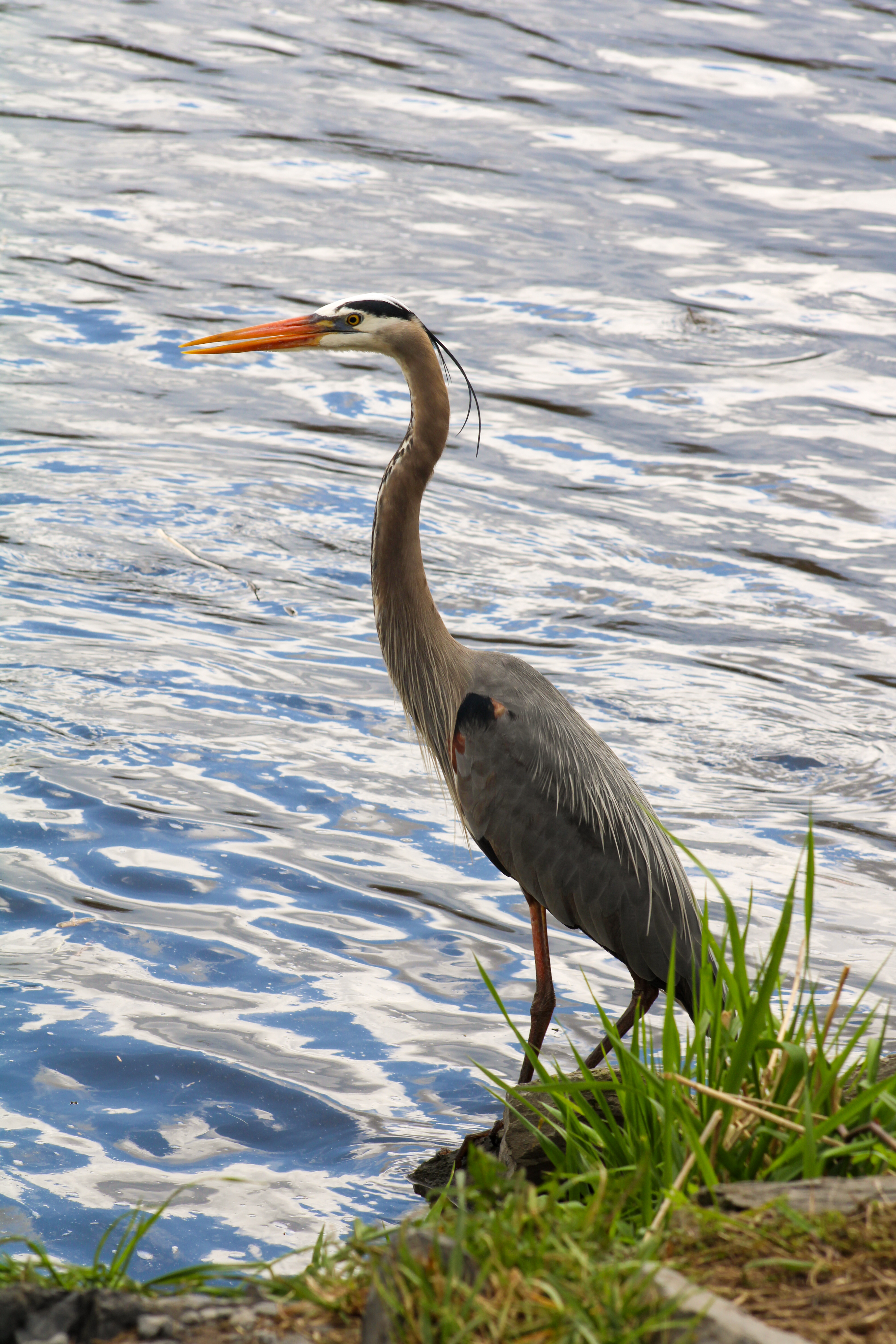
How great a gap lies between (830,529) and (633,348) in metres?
3.18

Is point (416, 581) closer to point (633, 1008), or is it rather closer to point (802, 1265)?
point (633, 1008)

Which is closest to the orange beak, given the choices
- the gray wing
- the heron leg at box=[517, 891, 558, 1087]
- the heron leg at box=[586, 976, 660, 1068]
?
the gray wing

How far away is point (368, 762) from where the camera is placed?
7059mm

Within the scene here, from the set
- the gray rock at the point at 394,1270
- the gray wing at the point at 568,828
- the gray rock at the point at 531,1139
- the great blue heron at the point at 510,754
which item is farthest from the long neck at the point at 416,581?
the gray rock at the point at 394,1270

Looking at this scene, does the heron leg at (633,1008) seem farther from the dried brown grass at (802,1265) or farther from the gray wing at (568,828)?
the dried brown grass at (802,1265)

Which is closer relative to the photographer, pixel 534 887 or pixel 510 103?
pixel 534 887

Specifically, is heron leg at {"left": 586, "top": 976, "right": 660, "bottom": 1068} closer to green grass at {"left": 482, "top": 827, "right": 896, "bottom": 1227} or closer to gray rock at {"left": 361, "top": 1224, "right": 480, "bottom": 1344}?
green grass at {"left": 482, "top": 827, "right": 896, "bottom": 1227}

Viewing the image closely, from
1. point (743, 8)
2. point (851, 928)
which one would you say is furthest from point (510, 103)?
point (851, 928)

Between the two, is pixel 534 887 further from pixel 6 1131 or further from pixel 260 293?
pixel 260 293

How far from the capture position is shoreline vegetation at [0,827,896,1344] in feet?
7.05

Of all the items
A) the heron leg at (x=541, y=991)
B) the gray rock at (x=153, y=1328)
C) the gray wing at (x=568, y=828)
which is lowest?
the heron leg at (x=541, y=991)

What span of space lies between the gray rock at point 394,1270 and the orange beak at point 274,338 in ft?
12.2

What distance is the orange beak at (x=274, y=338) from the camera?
5.29m

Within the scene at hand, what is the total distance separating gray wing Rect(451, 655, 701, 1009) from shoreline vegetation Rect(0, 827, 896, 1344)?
1626mm
